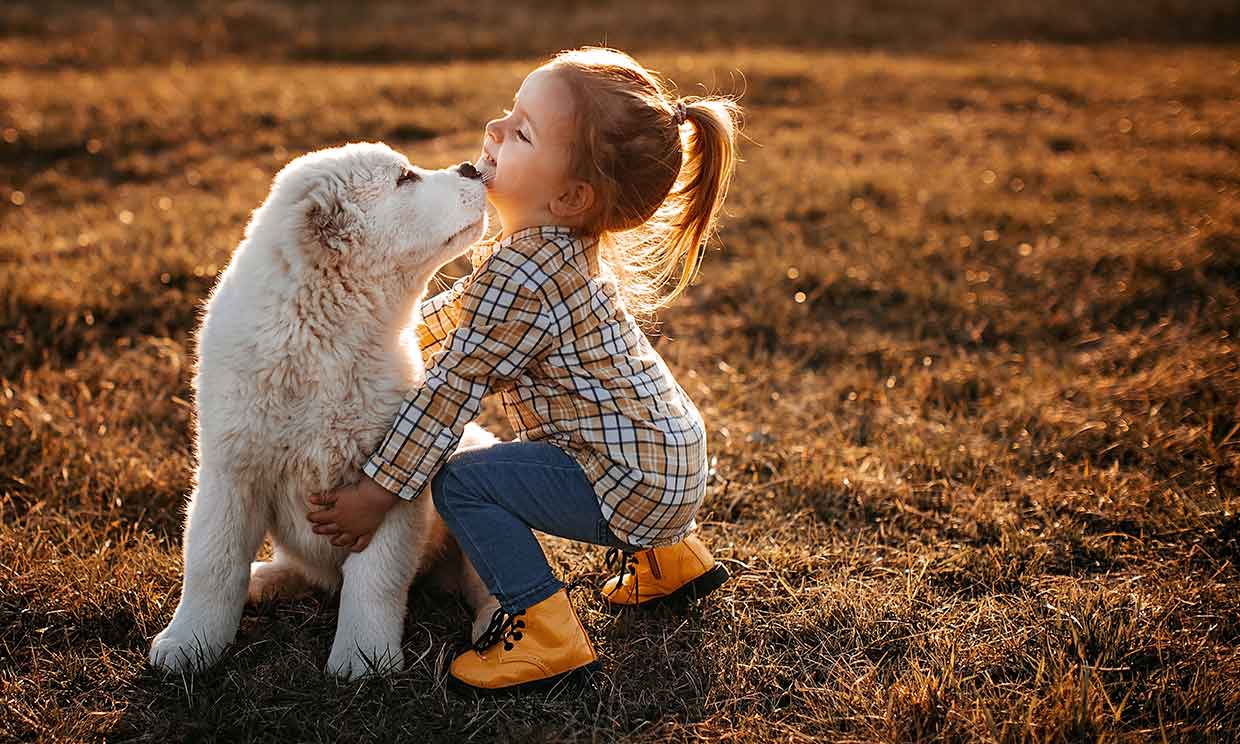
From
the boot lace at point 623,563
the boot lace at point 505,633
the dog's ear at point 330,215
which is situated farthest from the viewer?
the boot lace at point 623,563

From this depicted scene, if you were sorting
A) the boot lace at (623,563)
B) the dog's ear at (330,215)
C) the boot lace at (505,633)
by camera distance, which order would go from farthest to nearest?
the boot lace at (623,563) < the boot lace at (505,633) < the dog's ear at (330,215)

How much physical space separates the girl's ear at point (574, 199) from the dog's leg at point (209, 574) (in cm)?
105

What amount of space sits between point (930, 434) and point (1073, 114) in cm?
686

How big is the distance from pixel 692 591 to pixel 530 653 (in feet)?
1.92

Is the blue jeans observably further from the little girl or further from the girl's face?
the girl's face

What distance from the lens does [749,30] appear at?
539 inches

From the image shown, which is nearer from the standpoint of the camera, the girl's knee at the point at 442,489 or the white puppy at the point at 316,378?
the white puppy at the point at 316,378

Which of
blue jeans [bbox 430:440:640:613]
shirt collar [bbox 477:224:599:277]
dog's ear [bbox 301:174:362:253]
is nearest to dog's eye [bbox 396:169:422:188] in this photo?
dog's ear [bbox 301:174:362:253]

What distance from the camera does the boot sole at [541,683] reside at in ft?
7.75

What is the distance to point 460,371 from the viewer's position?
7.80 ft

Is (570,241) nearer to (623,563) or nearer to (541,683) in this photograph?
(623,563)

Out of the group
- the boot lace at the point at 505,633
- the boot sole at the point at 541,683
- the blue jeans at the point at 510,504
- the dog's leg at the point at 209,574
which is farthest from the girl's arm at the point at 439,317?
the boot sole at the point at 541,683

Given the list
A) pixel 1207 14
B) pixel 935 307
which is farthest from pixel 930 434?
pixel 1207 14

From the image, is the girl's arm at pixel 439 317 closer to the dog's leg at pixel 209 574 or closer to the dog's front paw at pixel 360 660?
the dog's leg at pixel 209 574
